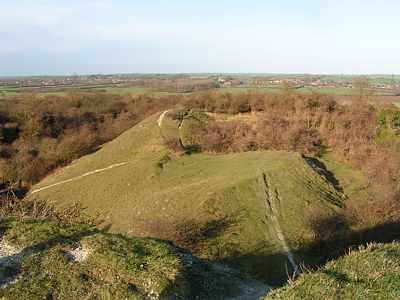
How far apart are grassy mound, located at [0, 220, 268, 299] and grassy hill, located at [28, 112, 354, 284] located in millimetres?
4673

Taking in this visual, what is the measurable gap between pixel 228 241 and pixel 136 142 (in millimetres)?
17801

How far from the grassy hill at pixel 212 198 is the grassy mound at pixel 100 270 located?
4.67 meters

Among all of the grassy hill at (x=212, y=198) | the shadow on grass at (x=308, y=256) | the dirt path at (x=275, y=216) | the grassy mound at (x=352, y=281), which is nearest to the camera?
the grassy mound at (x=352, y=281)

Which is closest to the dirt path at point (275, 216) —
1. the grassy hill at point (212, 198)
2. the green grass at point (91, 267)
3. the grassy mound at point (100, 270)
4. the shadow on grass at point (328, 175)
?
the grassy hill at point (212, 198)

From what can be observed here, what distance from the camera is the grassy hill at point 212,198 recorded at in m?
15.9

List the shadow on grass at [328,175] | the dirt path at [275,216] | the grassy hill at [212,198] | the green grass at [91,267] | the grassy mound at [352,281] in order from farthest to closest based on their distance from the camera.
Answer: the shadow on grass at [328,175]
the grassy hill at [212,198]
the dirt path at [275,216]
the green grass at [91,267]
the grassy mound at [352,281]

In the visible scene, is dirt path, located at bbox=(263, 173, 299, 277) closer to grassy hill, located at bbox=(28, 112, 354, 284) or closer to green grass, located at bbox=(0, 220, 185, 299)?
grassy hill, located at bbox=(28, 112, 354, 284)

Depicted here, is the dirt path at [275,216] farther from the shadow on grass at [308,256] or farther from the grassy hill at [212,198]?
the shadow on grass at [308,256]

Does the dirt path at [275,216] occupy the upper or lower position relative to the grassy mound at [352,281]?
lower

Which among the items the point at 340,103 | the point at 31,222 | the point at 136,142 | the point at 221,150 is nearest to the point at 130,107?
the point at 136,142

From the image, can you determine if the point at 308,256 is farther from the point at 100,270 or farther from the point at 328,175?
the point at 328,175

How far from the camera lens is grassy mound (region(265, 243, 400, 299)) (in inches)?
217

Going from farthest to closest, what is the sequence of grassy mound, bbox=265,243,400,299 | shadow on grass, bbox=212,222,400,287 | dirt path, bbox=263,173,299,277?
1. dirt path, bbox=263,173,299,277
2. shadow on grass, bbox=212,222,400,287
3. grassy mound, bbox=265,243,400,299

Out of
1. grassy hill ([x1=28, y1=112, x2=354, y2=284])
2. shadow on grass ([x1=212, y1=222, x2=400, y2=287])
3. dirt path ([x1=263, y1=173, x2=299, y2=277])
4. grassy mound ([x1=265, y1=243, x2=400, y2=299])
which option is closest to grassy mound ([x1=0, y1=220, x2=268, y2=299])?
grassy mound ([x1=265, y1=243, x2=400, y2=299])
